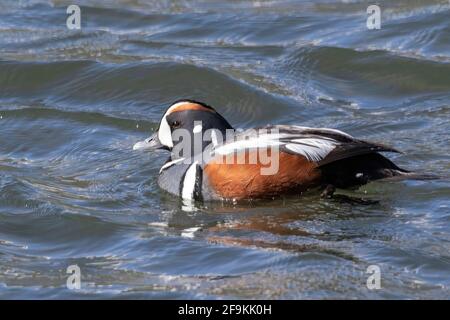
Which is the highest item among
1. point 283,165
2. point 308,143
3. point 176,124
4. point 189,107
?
point 189,107

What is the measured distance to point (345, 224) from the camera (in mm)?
9367

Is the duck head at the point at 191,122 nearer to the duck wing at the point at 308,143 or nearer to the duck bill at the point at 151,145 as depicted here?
the duck bill at the point at 151,145

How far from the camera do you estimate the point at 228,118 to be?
12750mm

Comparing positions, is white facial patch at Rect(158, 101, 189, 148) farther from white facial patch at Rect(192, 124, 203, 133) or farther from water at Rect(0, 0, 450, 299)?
water at Rect(0, 0, 450, 299)

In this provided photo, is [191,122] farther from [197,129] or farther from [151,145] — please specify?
[151,145]

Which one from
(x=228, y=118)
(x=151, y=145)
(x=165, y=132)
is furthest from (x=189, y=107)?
(x=228, y=118)

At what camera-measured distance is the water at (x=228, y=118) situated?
334 inches

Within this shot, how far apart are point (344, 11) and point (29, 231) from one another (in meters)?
7.23

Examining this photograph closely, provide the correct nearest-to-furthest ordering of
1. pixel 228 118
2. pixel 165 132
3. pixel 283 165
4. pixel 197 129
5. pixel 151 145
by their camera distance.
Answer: pixel 283 165, pixel 197 129, pixel 165 132, pixel 151 145, pixel 228 118

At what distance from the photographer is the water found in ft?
27.9

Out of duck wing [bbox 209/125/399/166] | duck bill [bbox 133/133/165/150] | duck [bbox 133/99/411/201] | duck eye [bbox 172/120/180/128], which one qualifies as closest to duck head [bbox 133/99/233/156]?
duck eye [bbox 172/120/180/128]

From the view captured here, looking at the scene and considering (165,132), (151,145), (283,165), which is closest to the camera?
(283,165)
